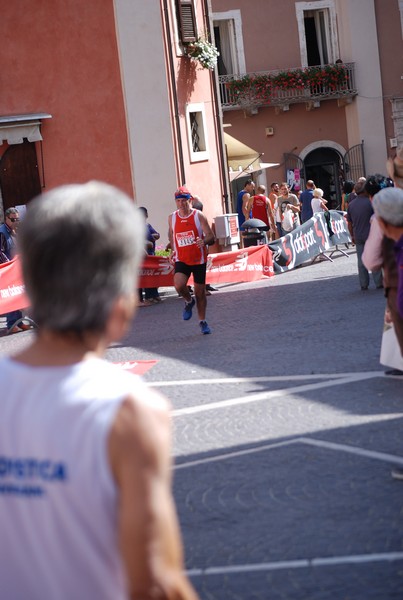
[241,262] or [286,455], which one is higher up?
[241,262]

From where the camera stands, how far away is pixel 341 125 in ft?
144

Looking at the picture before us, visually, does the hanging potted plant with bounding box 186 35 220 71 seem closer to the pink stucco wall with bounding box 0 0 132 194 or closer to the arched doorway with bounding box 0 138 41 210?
the pink stucco wall with bounding box 0 0 132 194

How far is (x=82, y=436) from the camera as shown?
2375 millimetres

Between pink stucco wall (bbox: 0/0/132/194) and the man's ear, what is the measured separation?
84.0ft

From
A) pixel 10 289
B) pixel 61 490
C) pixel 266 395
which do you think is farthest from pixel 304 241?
pixel 61 490

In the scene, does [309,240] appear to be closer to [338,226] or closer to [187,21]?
[338,226]

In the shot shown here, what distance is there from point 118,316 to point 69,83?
84.8 ft

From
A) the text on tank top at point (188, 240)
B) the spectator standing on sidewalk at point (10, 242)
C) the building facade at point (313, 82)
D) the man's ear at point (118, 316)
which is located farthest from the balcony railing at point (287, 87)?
the man's ear at point (118, 316)

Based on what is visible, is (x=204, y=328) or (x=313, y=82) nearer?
(x=204, y=328)

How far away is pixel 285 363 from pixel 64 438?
32.2 ft

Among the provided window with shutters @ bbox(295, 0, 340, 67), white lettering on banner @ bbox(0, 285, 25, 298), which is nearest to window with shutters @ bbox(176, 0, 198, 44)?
white lettering on banner @ bbox(0, 285, 25, 298)

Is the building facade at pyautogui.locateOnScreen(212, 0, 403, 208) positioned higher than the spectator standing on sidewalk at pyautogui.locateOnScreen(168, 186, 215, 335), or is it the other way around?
the building facade at pyautogui.locateOnScreen(212, 0, 403, 208)

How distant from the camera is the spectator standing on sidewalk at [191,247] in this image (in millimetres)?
15344

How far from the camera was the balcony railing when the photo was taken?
42156 millimetres
